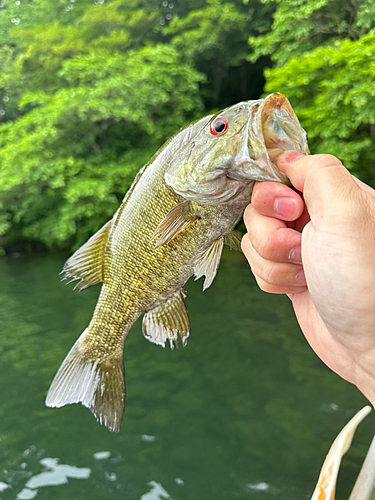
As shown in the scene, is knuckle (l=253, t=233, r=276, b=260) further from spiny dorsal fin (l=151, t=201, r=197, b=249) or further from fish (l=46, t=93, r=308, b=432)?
spiny dorsal fin (l=151, t=201, r=197, b=249)

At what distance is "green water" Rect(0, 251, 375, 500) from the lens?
14.3 feet

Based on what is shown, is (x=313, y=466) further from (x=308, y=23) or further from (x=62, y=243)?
(x=62, y=243)

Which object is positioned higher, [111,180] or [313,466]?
[111,180]

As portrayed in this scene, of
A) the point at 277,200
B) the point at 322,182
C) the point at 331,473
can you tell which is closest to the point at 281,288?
the point at 277,200

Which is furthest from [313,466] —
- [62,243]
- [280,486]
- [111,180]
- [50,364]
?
[62,243]

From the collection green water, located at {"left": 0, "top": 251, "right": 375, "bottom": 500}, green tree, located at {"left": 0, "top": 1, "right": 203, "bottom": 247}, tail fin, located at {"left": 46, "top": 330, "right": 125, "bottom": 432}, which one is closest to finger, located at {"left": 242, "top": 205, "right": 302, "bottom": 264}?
tail fin, located at {"left": 46, "top": 330, "right": 125, "bottom": 432}

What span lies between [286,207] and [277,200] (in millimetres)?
37

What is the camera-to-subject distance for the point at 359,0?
9.76 metres

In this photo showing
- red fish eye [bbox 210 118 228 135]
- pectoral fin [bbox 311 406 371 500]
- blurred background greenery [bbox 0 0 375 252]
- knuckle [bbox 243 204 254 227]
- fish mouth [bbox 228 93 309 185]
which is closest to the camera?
fish mouth [bbox 228 93 309 185]

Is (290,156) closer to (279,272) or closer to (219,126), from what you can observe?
(219,126)

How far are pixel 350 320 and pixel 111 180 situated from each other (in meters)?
11.3

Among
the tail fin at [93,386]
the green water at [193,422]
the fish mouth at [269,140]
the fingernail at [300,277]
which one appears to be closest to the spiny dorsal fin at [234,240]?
the fingernail at [300,277]

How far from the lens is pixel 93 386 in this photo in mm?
1860

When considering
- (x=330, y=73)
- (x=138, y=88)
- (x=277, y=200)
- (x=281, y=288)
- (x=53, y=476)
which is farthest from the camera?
(x=138, y=88)
